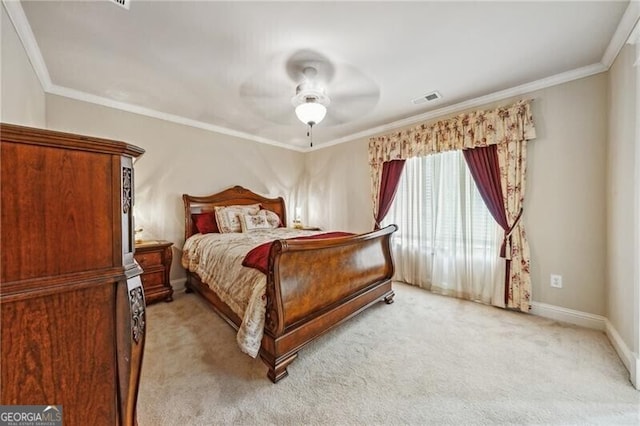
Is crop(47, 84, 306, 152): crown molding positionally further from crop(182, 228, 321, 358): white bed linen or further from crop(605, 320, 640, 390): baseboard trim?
crop(605, 320, 640, 390): baseboard trim

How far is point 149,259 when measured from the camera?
9.22 ft

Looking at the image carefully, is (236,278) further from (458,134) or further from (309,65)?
(458,134)

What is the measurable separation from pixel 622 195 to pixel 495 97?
150cm

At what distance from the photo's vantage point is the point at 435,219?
128 inches

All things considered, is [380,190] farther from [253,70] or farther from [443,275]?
[253,70]

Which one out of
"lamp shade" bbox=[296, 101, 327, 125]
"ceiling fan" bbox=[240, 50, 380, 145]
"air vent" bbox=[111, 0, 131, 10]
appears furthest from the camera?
"lamp shade" bbox=[296, 101, 327, 125]

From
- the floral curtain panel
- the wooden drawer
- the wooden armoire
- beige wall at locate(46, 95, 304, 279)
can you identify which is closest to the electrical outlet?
the floral curtain panel

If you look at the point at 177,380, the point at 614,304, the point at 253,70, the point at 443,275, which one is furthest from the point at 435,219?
the point at 177,380

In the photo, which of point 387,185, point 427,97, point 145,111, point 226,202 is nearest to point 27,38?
point 145,111

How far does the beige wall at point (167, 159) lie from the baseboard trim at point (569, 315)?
4086 mm

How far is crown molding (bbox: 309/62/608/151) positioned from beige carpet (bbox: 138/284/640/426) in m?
2.35

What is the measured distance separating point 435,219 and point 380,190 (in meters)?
0.91

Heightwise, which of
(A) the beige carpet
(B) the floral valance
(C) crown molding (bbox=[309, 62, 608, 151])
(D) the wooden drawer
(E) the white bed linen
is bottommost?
(A) the beige carpet

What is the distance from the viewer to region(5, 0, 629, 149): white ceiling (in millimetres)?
1615
